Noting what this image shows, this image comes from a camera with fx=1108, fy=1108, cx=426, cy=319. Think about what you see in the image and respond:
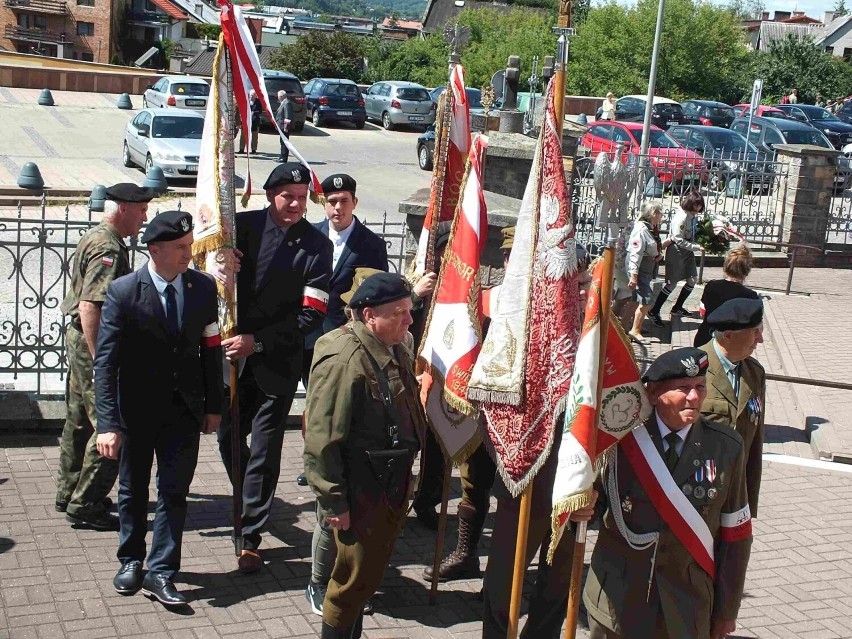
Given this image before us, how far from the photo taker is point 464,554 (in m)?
6.21

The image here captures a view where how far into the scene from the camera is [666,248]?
1300 centimetres

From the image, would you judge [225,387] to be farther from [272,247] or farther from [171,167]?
[171,167]

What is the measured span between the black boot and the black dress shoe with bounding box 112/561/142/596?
5.10 feet

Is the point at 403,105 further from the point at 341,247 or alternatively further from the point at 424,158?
the point at 341,247

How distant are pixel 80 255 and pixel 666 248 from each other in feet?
26.9

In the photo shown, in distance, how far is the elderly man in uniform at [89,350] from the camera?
20.3 feet

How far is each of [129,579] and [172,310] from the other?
1.40 metres

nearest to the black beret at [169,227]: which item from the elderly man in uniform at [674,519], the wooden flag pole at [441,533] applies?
the wooden flag pole at [441,533]

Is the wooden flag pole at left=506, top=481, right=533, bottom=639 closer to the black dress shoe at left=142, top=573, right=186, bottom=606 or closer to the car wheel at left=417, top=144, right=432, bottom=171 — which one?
the black dress shoe at left=142, top=573, right=186, bottom=606

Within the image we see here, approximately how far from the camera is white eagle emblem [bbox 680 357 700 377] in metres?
4.32

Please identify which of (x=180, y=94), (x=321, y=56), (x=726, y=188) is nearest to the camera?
(x=726, y=188)

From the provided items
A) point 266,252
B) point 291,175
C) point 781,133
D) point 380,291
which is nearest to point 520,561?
point 380,291

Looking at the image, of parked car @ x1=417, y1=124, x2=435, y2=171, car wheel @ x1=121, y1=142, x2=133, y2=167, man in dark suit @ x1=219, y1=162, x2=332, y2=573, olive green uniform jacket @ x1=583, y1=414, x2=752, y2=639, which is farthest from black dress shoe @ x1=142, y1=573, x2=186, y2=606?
parked car @ x1=417, y1=124, x2=435, y2=171

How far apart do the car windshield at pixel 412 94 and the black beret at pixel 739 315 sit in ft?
105
